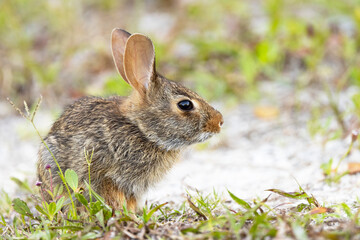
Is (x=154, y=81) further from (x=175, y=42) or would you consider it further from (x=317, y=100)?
(x=175, y=42)

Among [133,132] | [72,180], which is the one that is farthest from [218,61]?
[72,180]

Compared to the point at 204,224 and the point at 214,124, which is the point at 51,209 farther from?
the point at 214,124

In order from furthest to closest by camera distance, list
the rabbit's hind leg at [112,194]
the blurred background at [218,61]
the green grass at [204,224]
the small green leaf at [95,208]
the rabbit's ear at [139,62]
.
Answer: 1. the blurred background at [218,61]
2. the rabbit's ear at [139,62]
3. the rabbit's hind leg at [112,194]
4. the small green leaf at [95,208]
5. the green grass at [204,224]

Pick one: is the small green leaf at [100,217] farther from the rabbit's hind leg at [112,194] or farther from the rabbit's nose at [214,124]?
the rabbit's nose at [214,124]

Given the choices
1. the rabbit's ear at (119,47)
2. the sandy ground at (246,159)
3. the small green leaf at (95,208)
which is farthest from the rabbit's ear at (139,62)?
the small green leaf at (95,208)

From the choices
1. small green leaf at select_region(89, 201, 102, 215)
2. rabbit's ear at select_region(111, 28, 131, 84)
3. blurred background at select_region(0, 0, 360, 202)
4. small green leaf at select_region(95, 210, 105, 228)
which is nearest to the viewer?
small green leaf at select_region(95, 210, 105, 228)

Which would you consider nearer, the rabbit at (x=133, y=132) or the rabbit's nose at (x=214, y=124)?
the rabbit at (x=133, y=132)

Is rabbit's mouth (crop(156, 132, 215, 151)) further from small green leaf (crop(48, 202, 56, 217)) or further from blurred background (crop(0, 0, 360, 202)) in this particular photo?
blurred background (crop(0, 0, 360, 202))

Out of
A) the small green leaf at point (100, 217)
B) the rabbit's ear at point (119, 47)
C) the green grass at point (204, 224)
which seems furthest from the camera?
the rabbit's ear at point (119, 47)

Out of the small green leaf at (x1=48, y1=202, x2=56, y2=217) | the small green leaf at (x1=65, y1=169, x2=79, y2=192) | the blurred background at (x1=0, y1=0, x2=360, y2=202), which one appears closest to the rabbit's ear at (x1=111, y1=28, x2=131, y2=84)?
the small green leaf at (x1=65, y1=169, x2=79, y2=192)
